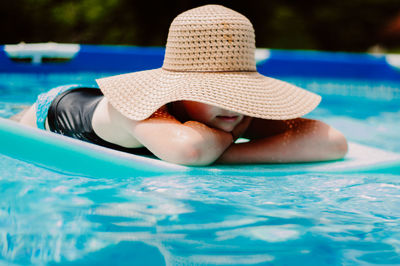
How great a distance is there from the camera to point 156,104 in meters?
1.80

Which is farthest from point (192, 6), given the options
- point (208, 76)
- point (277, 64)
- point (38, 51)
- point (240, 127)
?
point (208, 76)

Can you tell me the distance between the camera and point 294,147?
203 centimetres

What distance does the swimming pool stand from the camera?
122cm

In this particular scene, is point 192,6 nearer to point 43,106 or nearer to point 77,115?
point 43,106

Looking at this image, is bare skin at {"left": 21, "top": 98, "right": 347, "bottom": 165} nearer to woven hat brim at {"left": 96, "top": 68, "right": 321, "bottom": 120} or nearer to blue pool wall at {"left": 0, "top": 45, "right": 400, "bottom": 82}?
woven hat brim at {"left": 96, "top": 68, "right": 321, "bottom": 120}

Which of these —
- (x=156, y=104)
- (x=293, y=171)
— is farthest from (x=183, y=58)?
(x=293, y=171)

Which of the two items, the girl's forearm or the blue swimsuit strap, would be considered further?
the blue swimsuit strap

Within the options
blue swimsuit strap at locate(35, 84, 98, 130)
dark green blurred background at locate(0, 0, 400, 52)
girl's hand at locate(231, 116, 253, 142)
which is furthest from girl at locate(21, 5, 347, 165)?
dark green blurred background at locate(0, 0, 400, 52)

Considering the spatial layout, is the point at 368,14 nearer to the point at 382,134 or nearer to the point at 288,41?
the point at 288,41

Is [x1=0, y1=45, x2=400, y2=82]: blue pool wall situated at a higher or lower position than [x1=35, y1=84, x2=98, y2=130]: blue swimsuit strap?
higher

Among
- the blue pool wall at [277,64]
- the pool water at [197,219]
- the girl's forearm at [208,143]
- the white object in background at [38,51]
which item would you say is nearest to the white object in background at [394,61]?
the blue pool wall at [277,64]

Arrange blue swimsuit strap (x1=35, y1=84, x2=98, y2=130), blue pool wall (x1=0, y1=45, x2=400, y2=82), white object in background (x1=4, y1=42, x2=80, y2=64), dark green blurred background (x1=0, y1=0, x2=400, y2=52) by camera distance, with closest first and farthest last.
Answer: blue swimsuit strap (x1=35, y1=84, x2=98, y2=130) < white object in background (x1=4, y1=42, x2=80, y2=64) < blue pool wall (x1=0, y1=45, x2=400, y2=82) < dark green blurred background (x1=0, y1=0, x2=400, y2=52)

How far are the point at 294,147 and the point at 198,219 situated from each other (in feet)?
2.39

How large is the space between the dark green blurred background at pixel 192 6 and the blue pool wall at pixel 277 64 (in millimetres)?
2253
